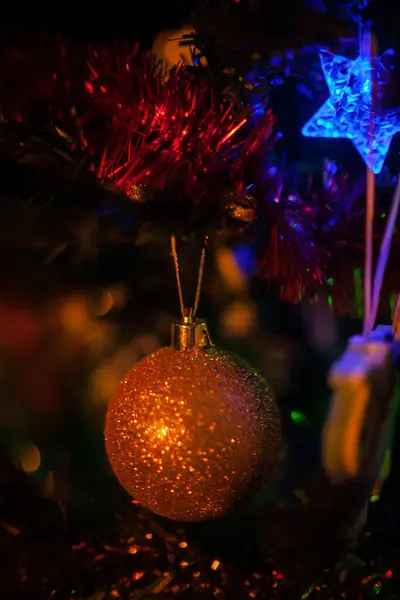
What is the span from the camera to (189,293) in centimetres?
61

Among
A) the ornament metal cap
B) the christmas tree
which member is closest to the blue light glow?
the christmas tree

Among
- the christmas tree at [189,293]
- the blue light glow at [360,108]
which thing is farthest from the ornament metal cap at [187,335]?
the blue light glow at [360,108]

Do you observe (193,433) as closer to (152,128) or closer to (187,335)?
(187,335)

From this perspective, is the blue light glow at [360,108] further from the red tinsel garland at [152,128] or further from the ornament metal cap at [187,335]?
the ornament metal cap at [187,335]

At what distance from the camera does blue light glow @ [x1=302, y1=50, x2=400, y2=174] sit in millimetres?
450

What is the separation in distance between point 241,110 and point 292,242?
126mm

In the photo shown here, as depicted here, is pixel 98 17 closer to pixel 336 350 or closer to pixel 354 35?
pixel 354 35

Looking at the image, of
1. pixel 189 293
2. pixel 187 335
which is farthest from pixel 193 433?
pixel 189 293

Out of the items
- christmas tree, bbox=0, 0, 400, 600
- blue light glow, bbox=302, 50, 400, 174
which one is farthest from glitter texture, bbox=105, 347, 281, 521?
blue light glow, bbox=302, 50, 400, 174

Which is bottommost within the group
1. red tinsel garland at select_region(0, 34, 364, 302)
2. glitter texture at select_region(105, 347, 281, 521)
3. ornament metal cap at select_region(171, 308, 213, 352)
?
glitter texture at select_region(105, 347, 281, 521)

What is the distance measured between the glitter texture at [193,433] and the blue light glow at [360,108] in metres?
0.22

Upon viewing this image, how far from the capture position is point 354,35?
0.47 meters

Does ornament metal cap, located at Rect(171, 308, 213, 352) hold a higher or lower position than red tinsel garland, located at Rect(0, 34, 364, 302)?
lower

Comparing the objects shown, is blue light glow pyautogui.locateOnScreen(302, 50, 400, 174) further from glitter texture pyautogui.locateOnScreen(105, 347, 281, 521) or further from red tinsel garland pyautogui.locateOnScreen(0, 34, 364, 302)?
glitter texture pyautogui.locateOnScreen(105, 347, 281, 521)
